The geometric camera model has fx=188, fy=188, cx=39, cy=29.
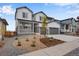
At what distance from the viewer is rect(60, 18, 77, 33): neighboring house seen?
196 centimetres

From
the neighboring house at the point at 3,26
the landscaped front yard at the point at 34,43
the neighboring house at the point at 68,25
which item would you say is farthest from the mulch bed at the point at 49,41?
the neighboring house at the point at 3,26

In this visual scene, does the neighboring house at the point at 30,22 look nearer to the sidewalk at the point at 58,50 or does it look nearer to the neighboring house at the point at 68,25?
the neighboring house at the point at 68,25

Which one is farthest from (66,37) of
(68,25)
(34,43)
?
(34,43)

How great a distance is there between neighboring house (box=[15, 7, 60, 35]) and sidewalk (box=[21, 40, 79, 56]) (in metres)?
0.17

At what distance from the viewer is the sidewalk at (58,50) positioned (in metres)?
1.90

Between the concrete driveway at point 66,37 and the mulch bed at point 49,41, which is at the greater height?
the concrete driveway at point 66,37

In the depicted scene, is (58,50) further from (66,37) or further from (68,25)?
(68,25)

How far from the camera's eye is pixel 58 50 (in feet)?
6.30

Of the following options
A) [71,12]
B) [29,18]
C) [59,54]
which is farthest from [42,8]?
[59,54]

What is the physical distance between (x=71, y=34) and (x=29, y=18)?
0.48m

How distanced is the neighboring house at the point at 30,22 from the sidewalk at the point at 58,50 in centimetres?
17

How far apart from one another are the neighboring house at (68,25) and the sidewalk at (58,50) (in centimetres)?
13

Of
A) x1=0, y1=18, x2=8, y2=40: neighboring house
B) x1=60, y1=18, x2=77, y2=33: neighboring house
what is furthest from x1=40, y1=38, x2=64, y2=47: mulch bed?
x1=0, y1=18, x2=8, y2=40: neighboring house

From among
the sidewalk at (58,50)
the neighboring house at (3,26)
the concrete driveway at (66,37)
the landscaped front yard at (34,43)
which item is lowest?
the sidewalk at (58,50)
